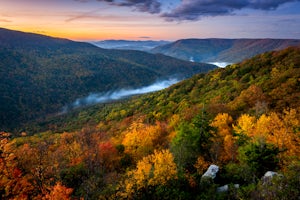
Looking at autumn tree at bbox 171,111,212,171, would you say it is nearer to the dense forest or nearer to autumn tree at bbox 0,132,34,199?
the dense forest

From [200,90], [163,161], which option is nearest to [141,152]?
[163,161]

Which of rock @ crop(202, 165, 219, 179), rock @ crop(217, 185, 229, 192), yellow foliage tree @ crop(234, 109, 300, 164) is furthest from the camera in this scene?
yellow foliage tree @ crop(234, 109, 300, 164)

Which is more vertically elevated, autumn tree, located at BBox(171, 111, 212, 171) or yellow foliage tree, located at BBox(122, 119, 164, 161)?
autumn tree, located at BBox(171, 111, 212, 171)

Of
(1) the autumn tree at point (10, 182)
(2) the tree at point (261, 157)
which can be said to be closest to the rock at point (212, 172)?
(2) the tree at point (261, 157)

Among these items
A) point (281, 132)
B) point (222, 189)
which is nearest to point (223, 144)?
point (281, 132)

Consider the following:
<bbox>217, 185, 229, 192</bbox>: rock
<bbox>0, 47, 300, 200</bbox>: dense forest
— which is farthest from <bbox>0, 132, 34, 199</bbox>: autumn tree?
<bbox>217, 185, 229, 192</bbox>: rock

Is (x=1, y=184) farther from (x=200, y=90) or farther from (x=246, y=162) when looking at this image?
(x=200, y=90)

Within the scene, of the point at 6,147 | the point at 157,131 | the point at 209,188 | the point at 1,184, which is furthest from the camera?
the point at 157,131

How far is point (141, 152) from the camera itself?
57031 mm

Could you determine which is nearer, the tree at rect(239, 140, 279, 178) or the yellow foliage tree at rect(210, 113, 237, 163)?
the tree at rect(239, 140, 279, 178)

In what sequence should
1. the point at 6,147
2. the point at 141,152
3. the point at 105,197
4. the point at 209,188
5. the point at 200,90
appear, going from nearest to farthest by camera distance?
the point at 209,188 → the point at 105,197 → the point at 6,147 → the point at 141,152 → the point at 200,90

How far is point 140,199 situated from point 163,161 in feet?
18.2

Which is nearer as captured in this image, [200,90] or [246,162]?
[246,162]

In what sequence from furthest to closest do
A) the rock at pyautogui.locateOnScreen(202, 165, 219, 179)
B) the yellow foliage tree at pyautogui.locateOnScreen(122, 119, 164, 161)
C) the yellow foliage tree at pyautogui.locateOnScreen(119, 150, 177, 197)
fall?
1. the yellow foliage tree at pyautogui.locateOnScreen(122, 119, 164, 161)
2. the rock at pyautogui.locateOnScreen(202, 165, 219, 179)
3. the yellow foliage tree at pyautogui.locateOnScreen(119, 150, 177, 197)
